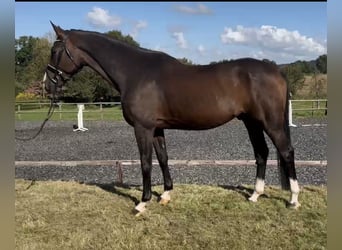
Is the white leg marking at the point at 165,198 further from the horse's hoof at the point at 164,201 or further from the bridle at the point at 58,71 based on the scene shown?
the bridle at the point at 58,71

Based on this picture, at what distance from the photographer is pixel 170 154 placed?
957 centimetres

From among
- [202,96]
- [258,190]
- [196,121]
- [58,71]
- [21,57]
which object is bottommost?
[258,190]

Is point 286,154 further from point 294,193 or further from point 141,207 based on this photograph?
point 141,207

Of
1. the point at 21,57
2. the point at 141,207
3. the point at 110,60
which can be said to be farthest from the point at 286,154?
the point at 21,57

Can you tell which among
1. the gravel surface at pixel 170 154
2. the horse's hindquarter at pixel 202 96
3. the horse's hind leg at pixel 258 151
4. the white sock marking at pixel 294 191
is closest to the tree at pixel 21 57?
the gravel surface at pixel 170 154

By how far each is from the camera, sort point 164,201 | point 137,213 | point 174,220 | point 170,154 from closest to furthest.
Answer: point 174,220 < point 137,213 < point 164,201 < point 170,154

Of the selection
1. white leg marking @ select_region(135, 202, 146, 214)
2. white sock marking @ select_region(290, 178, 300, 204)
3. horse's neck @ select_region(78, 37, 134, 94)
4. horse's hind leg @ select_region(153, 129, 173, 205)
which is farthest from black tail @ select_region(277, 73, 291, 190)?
horse's neck @ select_region(78, 37, 134, 94)

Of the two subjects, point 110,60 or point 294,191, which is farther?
point 110,60

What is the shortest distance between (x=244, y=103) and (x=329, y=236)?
8.77ft

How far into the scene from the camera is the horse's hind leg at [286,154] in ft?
13.1

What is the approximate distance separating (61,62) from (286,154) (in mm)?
2863

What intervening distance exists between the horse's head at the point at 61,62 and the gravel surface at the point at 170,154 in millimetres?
2596

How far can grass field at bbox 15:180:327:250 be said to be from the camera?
3393 mm

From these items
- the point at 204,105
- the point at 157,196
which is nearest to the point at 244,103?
the point at 204,105
